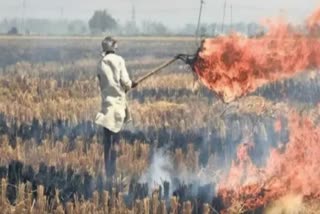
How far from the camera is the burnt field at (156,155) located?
22.9 feet

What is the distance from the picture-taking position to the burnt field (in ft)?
22.9

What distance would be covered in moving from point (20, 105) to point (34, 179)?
18.1 ft

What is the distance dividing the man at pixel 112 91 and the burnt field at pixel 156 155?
31 cm

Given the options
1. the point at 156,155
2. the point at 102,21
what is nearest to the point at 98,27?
the point at 102,21

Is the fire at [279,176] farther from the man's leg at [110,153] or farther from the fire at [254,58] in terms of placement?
the man's leg at [110,153]

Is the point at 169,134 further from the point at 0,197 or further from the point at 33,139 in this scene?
the point at 0,197

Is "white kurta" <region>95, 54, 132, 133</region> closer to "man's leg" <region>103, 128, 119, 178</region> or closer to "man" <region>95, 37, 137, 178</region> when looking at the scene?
"man" <region>95, 37, 137, 178</region>

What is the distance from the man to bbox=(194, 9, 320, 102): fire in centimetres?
103

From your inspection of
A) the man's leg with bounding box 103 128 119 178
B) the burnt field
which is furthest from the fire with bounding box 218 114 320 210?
the man's leg with bounding box 103 128 119 178

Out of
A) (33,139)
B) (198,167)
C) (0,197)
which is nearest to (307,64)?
(198,167)

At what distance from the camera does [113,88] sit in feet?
27.2

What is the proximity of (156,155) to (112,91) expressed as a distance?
1548 mm

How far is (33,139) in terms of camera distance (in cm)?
935

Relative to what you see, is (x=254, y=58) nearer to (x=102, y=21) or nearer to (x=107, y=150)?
(x=107, y=150)
